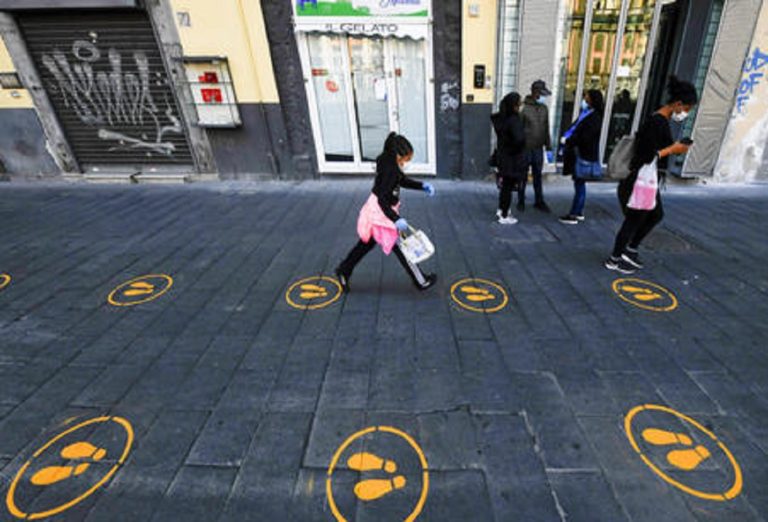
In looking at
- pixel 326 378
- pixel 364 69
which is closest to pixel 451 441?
pixel 326 378

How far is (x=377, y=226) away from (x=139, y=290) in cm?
271

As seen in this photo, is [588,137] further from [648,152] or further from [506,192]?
[648,152]

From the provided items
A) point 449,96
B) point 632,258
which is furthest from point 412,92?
point 632,258

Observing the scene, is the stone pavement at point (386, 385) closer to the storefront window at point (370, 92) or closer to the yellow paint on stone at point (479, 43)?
the yellow paint on stone at point (479, 43)

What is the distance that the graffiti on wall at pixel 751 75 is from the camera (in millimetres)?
6016

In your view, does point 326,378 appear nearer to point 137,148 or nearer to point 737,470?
point 737,470

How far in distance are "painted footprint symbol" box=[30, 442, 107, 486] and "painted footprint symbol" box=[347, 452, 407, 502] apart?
145 centimetres

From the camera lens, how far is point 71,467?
6.29 feet

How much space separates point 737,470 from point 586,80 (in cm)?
718

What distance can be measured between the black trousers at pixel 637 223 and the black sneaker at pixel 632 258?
162mm

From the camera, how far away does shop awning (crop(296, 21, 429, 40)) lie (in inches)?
257

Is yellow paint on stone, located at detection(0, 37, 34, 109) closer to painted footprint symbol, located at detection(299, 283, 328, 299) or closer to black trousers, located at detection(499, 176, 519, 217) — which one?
painted footprint symbol, located at detection(299, 283, 328, 299)

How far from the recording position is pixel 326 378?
2.52 meters

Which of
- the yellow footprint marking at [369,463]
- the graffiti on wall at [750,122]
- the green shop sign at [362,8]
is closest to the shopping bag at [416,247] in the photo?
the yellow footprint marking at [369,463]
